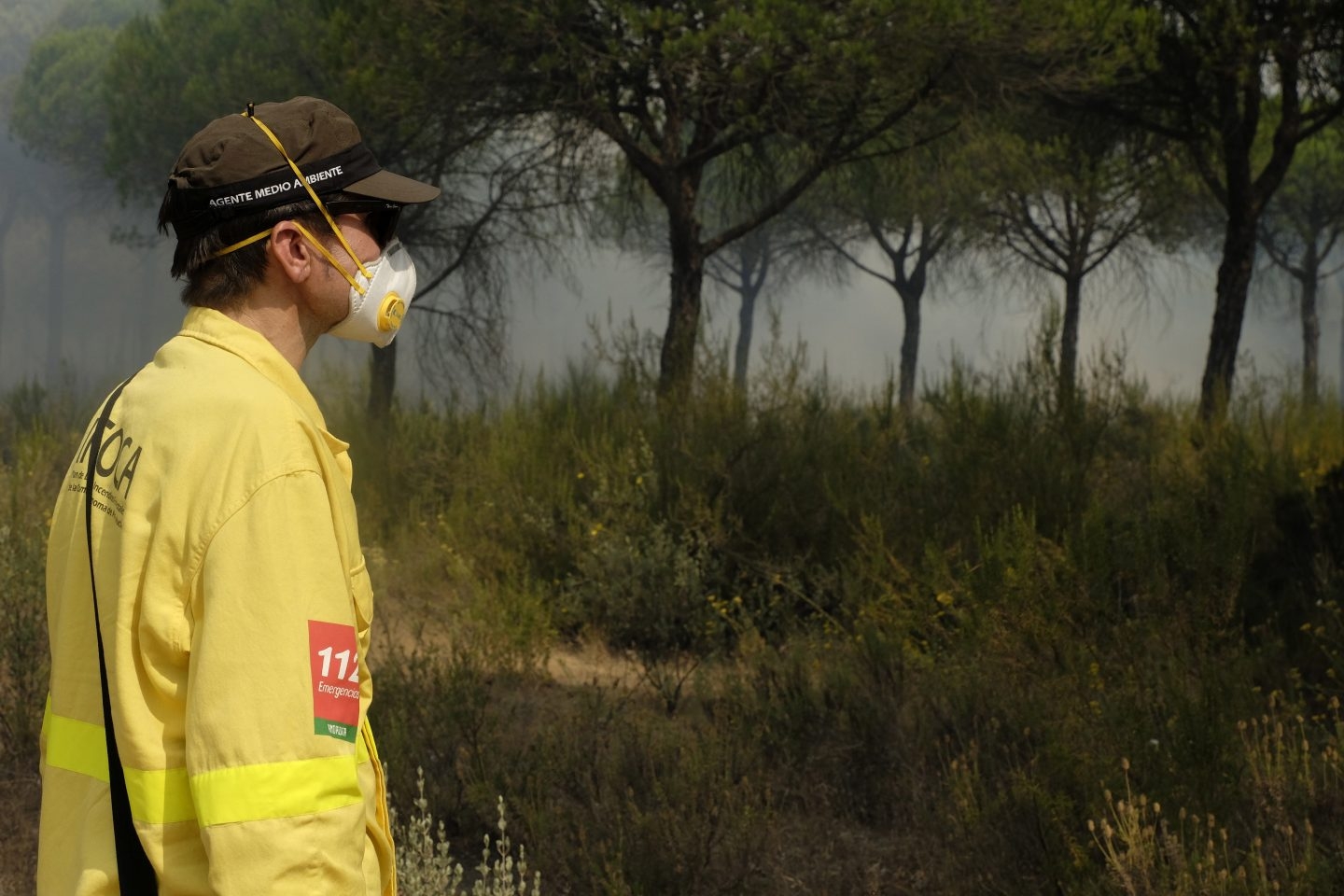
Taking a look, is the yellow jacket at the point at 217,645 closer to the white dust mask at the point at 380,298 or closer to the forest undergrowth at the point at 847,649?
the white dust mask at the point at 380,298

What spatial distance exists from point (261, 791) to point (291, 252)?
65 cm

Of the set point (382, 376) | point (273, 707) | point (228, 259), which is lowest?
Answer: point (273, 707)

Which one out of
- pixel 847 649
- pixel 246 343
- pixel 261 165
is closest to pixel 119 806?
pixel 246 343

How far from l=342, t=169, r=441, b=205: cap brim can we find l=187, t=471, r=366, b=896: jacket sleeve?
1.44ft

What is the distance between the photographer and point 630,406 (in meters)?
9.12

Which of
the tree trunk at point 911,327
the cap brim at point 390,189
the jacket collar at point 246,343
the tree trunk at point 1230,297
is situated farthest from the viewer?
the tree trunk at point 911,327

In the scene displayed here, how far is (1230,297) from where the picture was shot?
487 inches

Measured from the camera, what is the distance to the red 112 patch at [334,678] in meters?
1.42

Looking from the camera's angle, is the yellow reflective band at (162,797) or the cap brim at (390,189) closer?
the yellow reflective band at (162,797)

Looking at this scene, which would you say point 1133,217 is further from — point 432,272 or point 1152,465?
point 1152,465

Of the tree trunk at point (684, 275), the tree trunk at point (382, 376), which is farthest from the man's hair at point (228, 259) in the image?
the tree trunk at point (382, 376)

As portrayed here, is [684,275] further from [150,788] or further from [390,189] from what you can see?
[150,788]

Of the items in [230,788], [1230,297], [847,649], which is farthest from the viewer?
[1230,297]

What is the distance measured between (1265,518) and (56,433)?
1026cm
